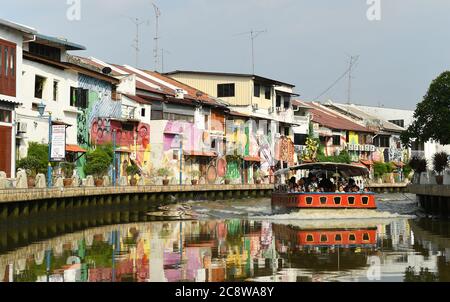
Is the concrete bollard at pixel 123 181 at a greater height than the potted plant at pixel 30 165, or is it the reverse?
the potted plant at pixel 30 165

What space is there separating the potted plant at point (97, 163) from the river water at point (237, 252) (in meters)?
16.1

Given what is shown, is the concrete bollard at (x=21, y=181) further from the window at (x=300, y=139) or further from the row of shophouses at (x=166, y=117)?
the window at (x=300, y=139)

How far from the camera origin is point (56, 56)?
56625mm

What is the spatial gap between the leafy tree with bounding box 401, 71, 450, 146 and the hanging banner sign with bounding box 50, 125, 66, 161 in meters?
18.3

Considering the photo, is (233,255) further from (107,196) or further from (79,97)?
(79,97)

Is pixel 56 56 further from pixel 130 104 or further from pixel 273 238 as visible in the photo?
pixel 273 238

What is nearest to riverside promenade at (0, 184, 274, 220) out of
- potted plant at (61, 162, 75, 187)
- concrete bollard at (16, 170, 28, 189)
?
concrete bollard at (16, 170, 28, 189)

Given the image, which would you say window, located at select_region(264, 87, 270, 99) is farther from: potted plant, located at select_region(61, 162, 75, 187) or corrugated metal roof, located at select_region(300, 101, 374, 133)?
potted plant, located at select_region(61, 162, 75, 187)

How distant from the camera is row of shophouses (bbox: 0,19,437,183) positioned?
1964 inches

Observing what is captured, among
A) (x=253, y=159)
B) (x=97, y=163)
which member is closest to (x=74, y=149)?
(x=97, y=163)

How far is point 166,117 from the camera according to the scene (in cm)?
7050

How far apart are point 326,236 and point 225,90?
5420cm

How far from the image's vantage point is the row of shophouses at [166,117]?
49.9 meters

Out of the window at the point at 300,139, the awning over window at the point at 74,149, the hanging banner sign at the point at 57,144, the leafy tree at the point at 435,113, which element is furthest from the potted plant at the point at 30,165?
the window at the point at 300,139
